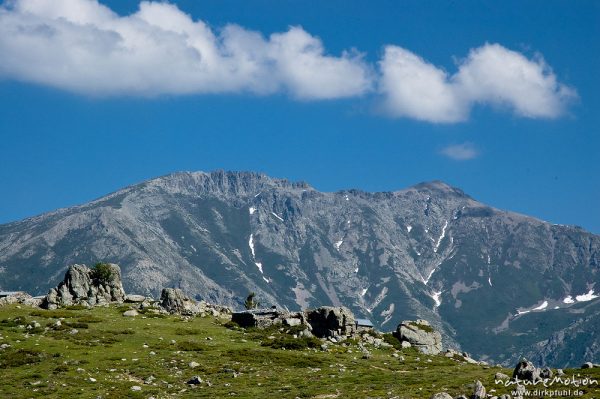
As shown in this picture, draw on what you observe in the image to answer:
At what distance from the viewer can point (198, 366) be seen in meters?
68.8

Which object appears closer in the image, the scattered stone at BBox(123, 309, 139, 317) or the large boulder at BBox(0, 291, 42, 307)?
the scattered stone at BBox(123, 309, 139, 317)

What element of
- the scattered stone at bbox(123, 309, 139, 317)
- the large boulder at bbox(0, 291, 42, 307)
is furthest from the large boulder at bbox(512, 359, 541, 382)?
the large boulder at bbox(0, 291, 42, 307)

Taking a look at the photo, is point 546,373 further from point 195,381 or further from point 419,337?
point 419,337

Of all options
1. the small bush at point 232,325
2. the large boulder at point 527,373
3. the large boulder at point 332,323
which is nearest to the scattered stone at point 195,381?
the large boulder at point 527,373

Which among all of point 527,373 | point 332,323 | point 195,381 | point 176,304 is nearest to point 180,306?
point 176,304

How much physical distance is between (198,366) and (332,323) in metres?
29.3

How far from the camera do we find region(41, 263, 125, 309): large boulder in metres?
113

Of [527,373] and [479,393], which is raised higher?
[527,373]

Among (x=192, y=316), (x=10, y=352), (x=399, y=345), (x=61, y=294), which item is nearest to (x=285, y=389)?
(x=10, y=352)

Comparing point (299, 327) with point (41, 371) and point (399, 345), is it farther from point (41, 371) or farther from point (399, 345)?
point (41, 371)

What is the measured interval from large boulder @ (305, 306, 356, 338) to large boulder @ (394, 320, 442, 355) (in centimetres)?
635

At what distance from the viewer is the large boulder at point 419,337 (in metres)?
94.0

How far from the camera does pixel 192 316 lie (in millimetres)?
106375

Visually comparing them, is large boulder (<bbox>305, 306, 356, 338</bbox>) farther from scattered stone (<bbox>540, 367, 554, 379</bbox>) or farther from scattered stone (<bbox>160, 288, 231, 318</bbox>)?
scattered stone (<bbox>540, 367, 554, 379</bbox>)
